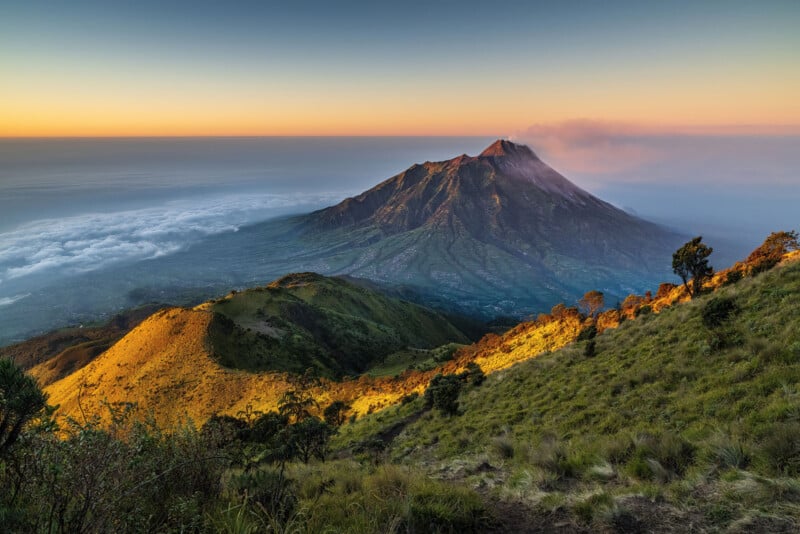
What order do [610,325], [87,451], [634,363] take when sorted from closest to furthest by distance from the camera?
[87,451] → [634,363] → [610,325]

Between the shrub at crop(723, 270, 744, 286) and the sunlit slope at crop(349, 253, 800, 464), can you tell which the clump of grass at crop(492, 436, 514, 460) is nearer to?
the sunlit slope at crop(349, 253, 800, 464)

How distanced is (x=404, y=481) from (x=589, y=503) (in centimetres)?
255

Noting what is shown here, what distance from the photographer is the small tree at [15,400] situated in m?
3.47

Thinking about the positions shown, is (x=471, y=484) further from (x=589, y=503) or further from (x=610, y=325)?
(x=610, y=325)

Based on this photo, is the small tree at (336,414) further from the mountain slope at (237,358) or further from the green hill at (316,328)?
the green hill at (316,328)

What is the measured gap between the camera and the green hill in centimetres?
5478

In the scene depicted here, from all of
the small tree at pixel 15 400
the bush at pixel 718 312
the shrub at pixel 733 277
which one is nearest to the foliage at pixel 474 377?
the bush at pixel 718 312

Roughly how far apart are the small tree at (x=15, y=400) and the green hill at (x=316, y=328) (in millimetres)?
46431

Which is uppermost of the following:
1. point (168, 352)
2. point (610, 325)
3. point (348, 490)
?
point (348, 490)

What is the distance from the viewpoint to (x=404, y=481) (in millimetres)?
5574

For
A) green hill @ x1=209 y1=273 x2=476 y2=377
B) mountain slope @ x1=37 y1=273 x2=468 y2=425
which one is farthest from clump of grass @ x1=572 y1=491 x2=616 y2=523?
green hill @ x1=209 y1=273 x2=476 y2=377

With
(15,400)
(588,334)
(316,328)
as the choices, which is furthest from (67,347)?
(15,400)

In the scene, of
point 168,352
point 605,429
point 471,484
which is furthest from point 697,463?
point 168,352

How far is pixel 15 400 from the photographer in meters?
3.46
